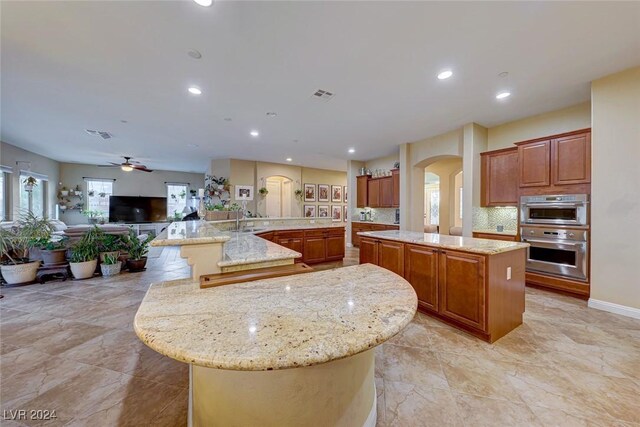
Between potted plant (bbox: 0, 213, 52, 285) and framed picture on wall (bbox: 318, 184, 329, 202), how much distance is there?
7.38 m

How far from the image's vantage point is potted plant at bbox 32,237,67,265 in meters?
4.31

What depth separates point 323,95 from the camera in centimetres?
345

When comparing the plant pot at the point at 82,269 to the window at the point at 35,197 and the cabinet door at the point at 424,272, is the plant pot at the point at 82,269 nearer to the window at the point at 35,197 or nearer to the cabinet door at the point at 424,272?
the window at the point at 35,197

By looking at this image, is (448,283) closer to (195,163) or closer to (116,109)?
(116,109)

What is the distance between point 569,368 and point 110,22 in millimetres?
4784

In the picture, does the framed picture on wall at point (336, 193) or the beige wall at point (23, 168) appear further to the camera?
the framed picture on wall at point (336, 193)

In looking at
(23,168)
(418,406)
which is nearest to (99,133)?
(23,168)

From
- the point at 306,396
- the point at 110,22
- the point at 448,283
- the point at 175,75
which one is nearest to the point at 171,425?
the point at 306,396

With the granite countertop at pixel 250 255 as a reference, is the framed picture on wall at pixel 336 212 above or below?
above

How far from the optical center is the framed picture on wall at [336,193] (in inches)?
400

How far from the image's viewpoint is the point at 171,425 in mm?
1481

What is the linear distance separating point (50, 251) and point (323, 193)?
24.9ft

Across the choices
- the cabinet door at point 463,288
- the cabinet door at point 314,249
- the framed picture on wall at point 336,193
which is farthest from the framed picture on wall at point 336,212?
the cabinet door at point 463,288

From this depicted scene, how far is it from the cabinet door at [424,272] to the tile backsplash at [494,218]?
2.56 metres
